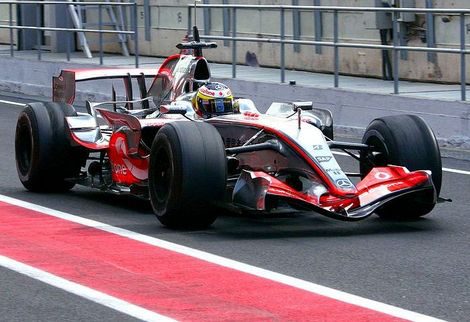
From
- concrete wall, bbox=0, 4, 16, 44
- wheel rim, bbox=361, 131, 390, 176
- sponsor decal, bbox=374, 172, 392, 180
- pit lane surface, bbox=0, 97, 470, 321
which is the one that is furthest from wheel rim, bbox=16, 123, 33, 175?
concrete wall, bbox=0, 4, 16, 44

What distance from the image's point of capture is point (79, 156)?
12.4m

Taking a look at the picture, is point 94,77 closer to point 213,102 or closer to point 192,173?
point 213,102

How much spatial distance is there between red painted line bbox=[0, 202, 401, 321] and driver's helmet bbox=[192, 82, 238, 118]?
5.41ft

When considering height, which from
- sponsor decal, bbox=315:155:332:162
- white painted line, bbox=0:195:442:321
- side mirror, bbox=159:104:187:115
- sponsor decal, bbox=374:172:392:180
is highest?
side mirror, bbox=159:104:187:115

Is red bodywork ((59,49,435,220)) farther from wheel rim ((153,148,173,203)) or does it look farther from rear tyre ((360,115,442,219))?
wheel rim ((153,148,173,203))

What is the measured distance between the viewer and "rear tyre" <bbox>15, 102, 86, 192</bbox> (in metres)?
12.3

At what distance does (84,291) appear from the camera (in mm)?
7973

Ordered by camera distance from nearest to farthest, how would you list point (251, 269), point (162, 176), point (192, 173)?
point (251, 269) < point (192, 173) < point (162, 176)

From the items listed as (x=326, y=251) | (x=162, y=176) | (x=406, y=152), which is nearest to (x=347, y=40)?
(x=406, y=152)

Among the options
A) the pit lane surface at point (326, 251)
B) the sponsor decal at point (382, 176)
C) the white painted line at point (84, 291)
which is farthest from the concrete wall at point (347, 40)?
the white painted line at point (84, 291)

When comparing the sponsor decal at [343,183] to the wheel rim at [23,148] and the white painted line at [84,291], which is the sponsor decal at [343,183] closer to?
the white painted line at [84,291]

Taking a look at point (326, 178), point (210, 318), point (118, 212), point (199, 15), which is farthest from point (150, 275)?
point (199, 15)

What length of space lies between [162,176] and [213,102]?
1192mm

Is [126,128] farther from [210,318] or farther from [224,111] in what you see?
[210,318]
